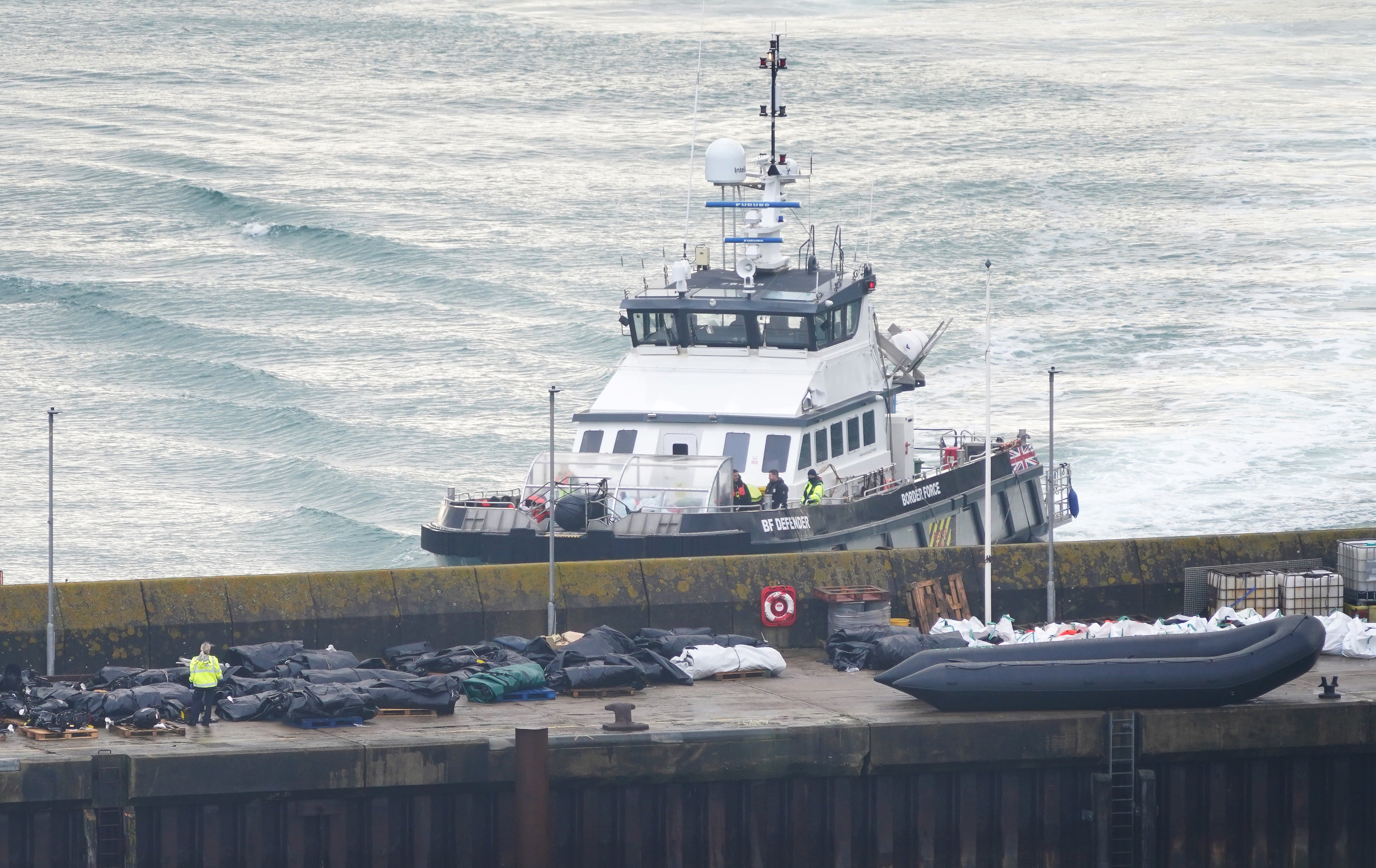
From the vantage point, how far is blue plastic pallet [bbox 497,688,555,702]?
16938mm

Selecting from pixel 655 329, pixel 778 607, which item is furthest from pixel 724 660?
pixel 655 329

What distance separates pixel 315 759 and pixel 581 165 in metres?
46.5

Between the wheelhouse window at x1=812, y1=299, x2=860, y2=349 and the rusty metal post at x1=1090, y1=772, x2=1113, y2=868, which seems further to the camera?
the wheelhouse window at x1=812, y1=299, x2=860, y2=349

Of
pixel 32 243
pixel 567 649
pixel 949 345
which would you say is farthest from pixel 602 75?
pixel 567 649

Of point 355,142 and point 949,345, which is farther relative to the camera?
point 355,142

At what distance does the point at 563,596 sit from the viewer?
19.0m

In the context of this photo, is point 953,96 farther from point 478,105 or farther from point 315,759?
point 315,759

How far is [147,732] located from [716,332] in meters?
12.1

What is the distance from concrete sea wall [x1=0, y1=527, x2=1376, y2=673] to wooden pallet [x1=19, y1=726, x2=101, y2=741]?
90.4 inches

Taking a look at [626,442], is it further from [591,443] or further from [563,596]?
[563,596]

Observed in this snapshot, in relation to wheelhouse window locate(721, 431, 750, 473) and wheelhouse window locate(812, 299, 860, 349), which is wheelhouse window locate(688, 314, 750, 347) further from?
wheelhouse window locate(721, 431, 750, 473)

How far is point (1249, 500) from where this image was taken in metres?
35.9

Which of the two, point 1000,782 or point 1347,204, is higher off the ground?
point 1347,204

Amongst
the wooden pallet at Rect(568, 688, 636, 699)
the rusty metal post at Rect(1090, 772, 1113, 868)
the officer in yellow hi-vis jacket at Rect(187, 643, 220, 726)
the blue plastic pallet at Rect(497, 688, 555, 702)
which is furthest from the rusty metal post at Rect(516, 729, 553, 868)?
the rusty metal post at Rect(1090, 772, 1113, 868)
